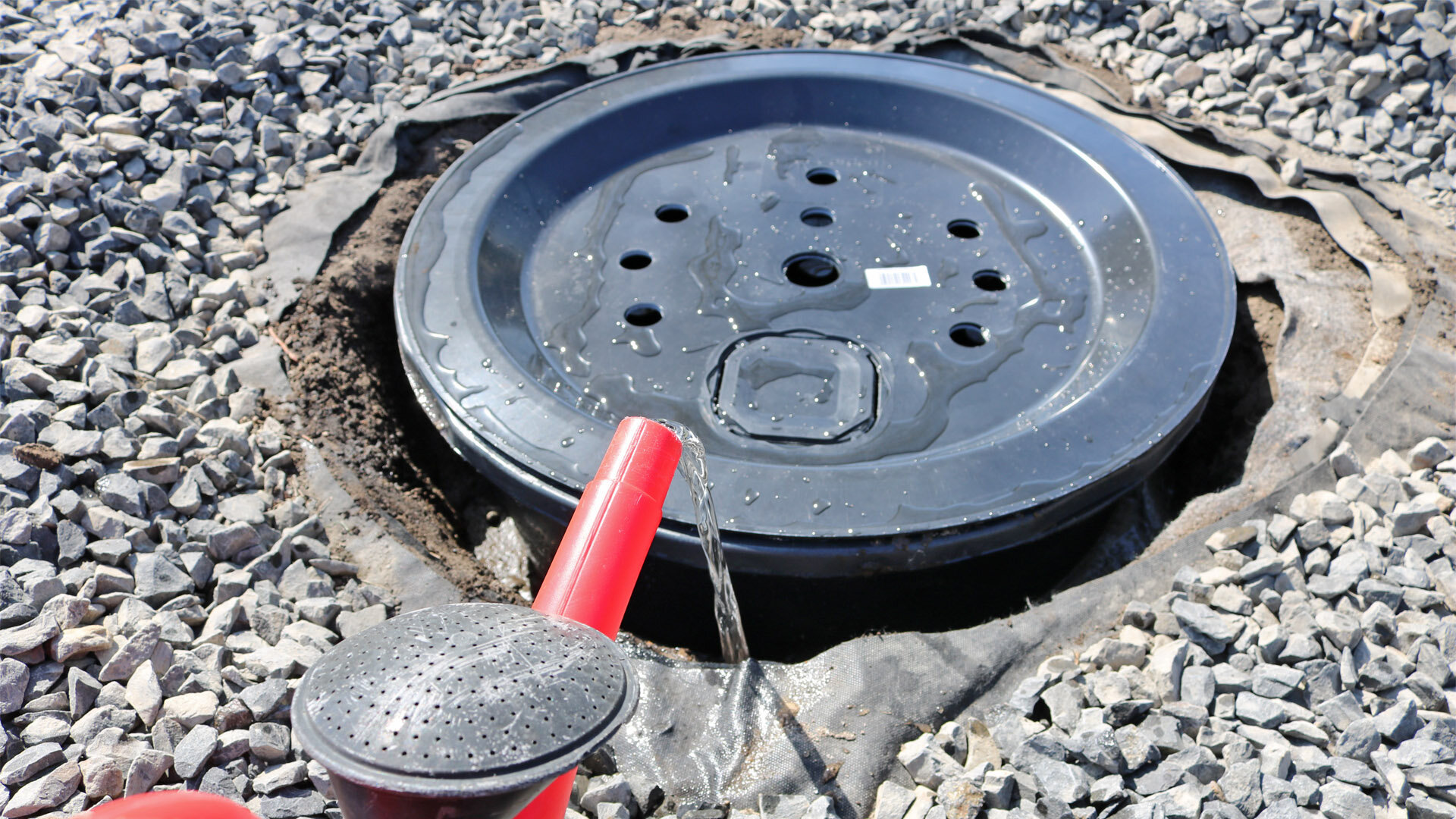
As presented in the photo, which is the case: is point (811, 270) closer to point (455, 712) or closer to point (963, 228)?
point (963, 228)

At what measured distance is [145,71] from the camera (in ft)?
9.99

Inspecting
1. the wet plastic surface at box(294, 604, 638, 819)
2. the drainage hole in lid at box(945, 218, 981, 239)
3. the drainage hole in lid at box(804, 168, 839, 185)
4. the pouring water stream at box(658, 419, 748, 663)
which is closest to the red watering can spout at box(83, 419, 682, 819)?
the wet plastic surface at box(294, 604, 638, 819)

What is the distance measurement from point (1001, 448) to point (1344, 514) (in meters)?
0.69

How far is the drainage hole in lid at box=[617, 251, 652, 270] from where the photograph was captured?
2885 millimetres

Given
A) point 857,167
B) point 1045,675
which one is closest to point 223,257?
point 857,167

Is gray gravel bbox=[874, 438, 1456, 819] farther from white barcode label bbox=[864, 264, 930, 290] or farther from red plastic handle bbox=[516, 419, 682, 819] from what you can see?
white barcode label bbox=[864, 264, 930, 290]

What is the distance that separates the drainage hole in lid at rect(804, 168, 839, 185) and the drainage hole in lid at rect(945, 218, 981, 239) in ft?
1.35

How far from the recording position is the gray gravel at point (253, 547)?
1.60 m

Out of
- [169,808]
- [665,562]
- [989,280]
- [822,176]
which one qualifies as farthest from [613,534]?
[822,176]

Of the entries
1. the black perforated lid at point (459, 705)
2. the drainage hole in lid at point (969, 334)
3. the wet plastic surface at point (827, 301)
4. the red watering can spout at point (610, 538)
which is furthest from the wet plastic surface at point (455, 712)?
the drainage hole in lid at point (969, 334)

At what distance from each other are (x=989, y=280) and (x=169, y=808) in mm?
2388

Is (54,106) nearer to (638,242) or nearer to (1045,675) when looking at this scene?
(638,242)

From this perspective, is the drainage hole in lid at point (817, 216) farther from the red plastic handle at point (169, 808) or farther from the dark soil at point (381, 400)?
the red plastic handle at point (169, 808)

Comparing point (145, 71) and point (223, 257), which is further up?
point (145, 71)
